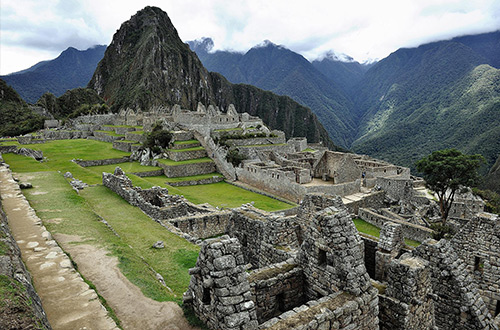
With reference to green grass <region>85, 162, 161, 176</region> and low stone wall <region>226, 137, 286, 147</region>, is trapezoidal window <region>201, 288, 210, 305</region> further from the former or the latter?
low stone wall <region>226, 137, 286, 147</region>

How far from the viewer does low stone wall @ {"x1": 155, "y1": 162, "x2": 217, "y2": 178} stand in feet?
111

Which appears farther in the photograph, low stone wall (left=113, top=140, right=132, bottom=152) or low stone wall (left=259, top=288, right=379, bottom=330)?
low stone wall (left=113, top=140, right=132, bottom=152)

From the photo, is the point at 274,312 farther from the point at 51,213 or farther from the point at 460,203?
the point at 460,203

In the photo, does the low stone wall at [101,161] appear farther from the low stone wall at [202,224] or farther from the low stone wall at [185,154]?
→ the low stone wall at [202,224]

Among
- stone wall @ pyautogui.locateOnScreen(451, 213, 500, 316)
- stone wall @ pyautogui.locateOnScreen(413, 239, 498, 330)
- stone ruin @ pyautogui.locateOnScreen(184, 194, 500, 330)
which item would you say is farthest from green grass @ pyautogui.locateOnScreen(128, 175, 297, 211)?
stone wall @ pyautogui.locateOnScreen(413, 239, 498, 330)

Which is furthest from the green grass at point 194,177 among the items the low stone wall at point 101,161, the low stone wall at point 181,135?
the low stone wall at point 181,135

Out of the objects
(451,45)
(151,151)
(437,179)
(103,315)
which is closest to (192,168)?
(151,151)

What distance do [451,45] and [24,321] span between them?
22143 centimetres

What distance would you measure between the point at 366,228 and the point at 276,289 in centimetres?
1768

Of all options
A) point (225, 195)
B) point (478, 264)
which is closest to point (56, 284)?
point (478, 264)

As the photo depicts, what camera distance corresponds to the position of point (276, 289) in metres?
5.38

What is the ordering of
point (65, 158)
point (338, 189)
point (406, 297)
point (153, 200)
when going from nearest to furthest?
point (406, 297) → point (153, 200) → point (338, 189) → point (65, 158)

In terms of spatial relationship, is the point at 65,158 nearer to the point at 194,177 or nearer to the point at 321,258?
the point at 194,177

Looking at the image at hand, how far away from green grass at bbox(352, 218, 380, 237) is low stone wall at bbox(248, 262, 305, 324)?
1575 cm
